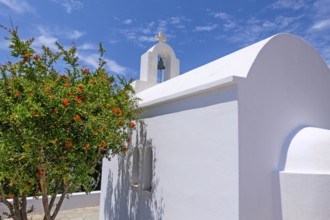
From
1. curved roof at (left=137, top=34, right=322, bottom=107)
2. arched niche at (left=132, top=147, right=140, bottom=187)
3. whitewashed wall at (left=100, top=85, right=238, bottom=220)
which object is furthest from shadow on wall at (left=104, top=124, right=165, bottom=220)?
curved roof at (left=137, top=34, right=322, bottom=107)

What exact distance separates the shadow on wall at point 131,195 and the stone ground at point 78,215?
6.53 ft

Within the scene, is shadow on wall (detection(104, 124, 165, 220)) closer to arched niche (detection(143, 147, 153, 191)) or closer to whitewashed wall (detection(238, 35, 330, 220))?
arched niche (detection(143, 147, 153, 191))

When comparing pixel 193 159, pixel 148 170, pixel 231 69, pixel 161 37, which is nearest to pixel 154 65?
pixel 161 37

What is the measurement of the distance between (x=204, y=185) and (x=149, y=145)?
2942mm

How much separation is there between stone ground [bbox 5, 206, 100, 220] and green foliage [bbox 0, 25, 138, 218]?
643 cm

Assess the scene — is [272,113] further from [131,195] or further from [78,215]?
[78,215]

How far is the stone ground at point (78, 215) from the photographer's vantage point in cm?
1211

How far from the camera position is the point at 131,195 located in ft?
29.0

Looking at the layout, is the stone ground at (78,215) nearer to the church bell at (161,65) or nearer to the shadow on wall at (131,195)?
the shadow on wall at (131,195)

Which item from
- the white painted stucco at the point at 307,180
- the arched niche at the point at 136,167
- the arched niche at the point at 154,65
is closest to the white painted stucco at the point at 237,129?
the white painted stucco at the point at 307,180

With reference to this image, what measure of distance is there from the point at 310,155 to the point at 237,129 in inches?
64.5

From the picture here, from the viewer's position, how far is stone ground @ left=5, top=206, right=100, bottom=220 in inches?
477

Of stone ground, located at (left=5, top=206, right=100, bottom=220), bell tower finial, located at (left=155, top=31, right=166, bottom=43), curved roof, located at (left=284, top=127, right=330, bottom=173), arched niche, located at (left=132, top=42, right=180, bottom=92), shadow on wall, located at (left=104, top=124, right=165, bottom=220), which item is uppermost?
bell tower finial, located at (left=155, top=31, right=166, bottom=43)

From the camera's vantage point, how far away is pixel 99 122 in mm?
5805
